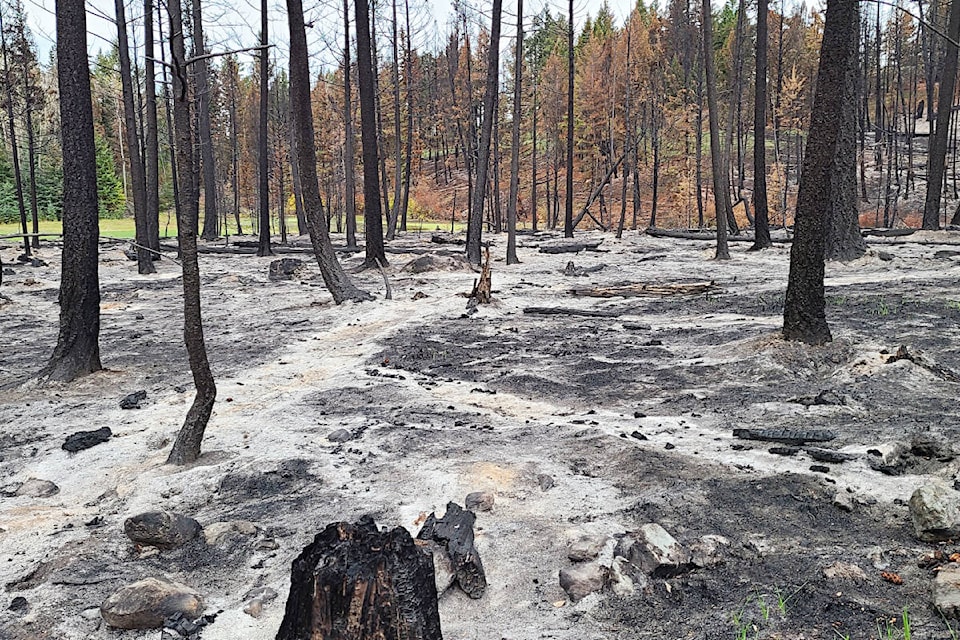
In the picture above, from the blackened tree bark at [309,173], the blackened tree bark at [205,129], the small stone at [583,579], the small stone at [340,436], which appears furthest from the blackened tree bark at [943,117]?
the small stone at [583,579]

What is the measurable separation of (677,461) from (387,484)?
187 centimetres

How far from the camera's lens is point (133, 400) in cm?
666

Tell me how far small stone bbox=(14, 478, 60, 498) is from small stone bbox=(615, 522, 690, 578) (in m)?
3.62

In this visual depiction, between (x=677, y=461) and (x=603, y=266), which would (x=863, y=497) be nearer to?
(x=677, y=461)

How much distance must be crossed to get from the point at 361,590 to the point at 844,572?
7.15ft

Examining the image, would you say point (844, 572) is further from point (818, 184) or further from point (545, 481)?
point (818, 184)

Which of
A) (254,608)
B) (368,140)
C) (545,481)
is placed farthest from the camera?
(368,140)

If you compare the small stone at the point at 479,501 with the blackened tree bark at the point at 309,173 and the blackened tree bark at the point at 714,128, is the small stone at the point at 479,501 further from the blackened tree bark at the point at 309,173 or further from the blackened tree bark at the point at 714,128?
the blackened tree bark at the point at 714,128

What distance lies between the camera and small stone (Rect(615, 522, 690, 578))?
3293mm

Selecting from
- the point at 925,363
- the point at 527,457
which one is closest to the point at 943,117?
the point at 925,363

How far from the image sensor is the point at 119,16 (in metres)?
18.7

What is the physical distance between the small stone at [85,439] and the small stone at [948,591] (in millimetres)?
5459

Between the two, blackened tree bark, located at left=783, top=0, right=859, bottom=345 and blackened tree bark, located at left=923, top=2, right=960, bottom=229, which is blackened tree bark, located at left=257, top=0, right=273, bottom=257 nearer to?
blackened tree bark, located at left=783, top=0, right=859, bottom=345

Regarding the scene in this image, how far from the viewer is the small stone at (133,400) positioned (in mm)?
6547
